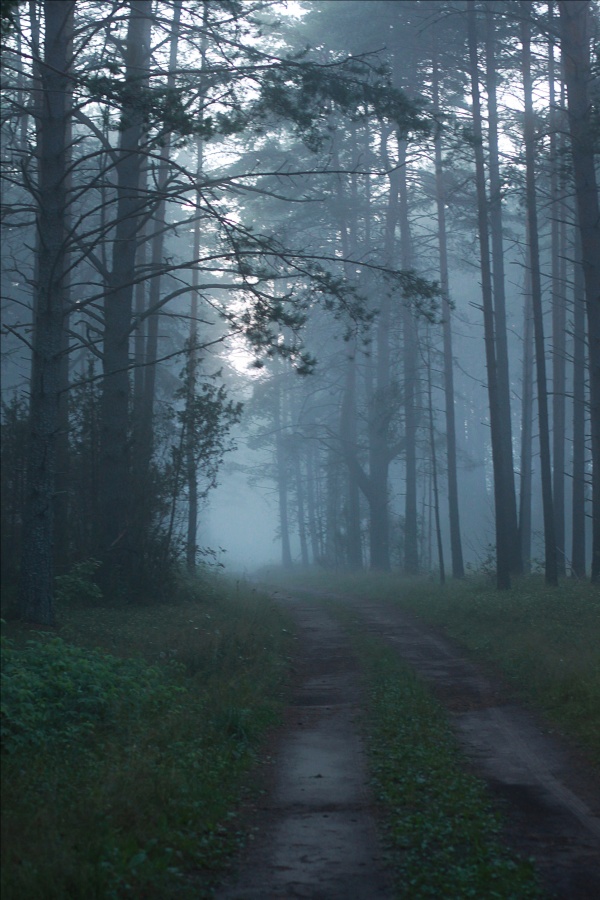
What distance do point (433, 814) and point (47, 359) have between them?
8793mm

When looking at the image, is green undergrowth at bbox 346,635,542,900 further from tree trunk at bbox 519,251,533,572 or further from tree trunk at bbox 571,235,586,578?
tree trunk at bbox 519,251,533,572

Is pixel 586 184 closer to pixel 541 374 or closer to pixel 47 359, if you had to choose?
pixel 541 374

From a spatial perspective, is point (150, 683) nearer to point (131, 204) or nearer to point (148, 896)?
point (148, 896)

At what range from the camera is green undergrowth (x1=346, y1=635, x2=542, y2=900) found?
5246 mm

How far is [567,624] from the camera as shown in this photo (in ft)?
49.1

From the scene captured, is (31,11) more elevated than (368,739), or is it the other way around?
(31,11)

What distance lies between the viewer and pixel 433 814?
21.0 ft

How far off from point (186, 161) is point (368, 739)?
28678mm

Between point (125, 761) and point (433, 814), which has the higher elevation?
point (125, 761)

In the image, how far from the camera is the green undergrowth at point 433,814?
5246 mm

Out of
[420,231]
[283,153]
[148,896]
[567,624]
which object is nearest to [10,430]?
[567,624]

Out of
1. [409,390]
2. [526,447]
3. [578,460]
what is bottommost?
[578,460]

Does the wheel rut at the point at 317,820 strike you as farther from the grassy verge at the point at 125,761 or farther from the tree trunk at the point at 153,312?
the tree trunk at the point at 153,312

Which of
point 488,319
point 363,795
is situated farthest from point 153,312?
point 363,795
